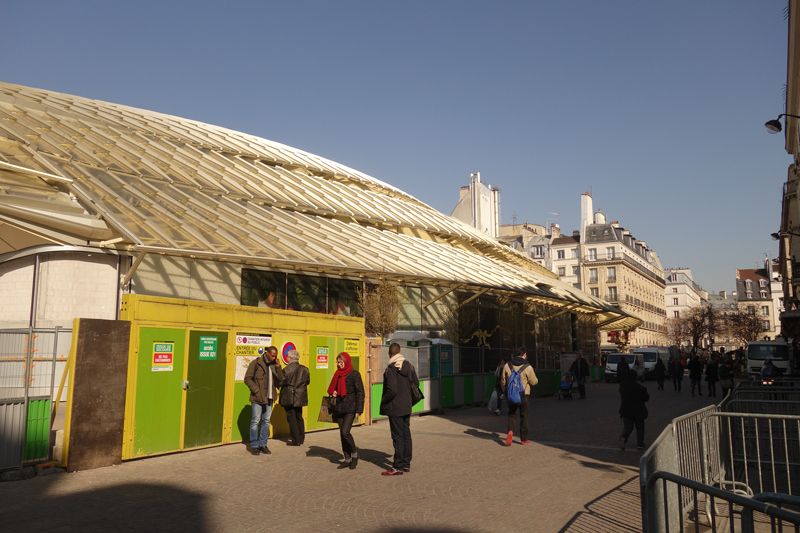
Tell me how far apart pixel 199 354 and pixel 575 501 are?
704 centimetres

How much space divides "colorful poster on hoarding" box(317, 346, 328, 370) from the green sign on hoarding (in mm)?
2872

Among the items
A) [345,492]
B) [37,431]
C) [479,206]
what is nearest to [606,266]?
[479,206]

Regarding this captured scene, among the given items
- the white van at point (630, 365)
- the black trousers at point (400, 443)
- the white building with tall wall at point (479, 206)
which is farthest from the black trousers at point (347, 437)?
the white building with tall wall at point (479, 206)

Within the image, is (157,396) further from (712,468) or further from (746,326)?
(746,326)

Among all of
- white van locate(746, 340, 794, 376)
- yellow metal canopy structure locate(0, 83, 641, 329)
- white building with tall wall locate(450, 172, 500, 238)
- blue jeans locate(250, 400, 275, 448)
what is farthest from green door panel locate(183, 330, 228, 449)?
white building with tall wall locate(450, 172, 500, 238)

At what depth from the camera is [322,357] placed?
14078 mm

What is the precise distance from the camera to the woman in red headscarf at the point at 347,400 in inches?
376

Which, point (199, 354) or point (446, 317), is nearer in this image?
point (199, 354)

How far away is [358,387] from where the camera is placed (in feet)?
32.6

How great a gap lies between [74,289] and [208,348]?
7407 millimetres

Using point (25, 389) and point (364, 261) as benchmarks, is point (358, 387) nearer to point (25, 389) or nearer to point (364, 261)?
point (25, 389)

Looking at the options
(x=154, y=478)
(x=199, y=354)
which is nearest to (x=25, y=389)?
(x=154, y=478)

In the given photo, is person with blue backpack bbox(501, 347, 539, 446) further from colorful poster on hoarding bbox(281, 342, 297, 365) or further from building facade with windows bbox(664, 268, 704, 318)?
building facade with windows bbox(664, 268, 704, 318)

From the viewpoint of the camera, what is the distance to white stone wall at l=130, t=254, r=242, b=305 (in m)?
17.8
